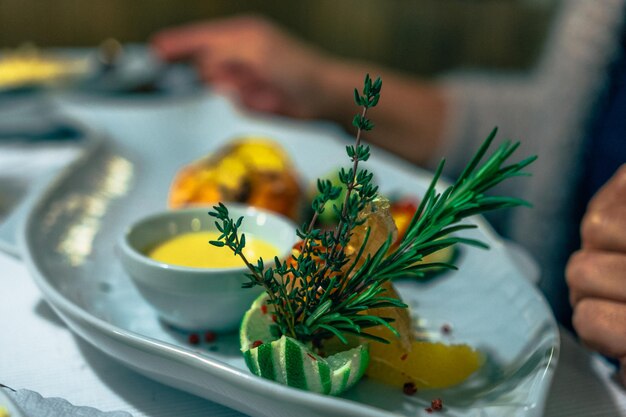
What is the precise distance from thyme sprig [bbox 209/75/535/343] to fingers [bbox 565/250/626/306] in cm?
11

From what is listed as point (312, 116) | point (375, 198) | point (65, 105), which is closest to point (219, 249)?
point (375, 198)

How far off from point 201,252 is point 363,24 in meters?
2.21

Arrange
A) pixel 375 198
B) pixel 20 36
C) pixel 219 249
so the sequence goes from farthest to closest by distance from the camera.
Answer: pixel 20 36 → pixel 219 249 → pixel 375 198

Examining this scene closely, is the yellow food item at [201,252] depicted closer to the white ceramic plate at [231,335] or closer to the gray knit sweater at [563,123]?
the white ceramic plate at [231,335]

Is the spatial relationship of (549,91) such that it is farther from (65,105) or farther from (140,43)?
(140,43)

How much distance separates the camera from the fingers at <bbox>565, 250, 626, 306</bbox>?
504 millimetres

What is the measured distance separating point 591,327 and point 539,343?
0.17 ft

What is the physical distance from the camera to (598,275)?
0.51 m

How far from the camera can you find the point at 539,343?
1.64 feet

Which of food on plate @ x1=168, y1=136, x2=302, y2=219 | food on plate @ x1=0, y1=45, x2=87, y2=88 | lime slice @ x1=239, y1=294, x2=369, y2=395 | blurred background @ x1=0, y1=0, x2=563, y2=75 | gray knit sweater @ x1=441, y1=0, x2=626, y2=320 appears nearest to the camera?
lime slice @ x1=239, y1=294, x2=369, y2=395

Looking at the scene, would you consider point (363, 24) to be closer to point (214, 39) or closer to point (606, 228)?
point (214, 39)

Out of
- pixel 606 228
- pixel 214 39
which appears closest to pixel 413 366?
pixel 606 228

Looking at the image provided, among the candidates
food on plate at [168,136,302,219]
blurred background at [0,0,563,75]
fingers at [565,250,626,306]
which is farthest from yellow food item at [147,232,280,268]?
blurred background at [0,0,563,75]

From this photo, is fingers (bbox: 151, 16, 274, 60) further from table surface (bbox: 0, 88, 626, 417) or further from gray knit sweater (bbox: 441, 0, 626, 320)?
table surface (bbox: 0, 88, 626, 417)
